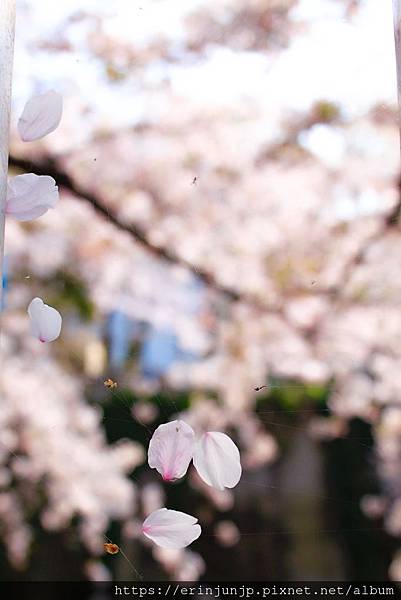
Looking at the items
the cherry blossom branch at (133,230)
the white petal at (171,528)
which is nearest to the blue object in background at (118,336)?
the cherry blossom branch at (133,230)

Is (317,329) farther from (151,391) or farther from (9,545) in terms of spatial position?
(9,545)

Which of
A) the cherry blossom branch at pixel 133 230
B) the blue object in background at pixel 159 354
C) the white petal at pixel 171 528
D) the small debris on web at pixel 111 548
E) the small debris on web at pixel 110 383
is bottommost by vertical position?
the small debris on web at pixel 111 548

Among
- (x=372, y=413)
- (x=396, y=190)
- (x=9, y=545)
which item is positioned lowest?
(x=9, y=545)

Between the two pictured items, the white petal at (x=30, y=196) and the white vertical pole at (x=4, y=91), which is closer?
the white vertical pole at (x=4, y=91)

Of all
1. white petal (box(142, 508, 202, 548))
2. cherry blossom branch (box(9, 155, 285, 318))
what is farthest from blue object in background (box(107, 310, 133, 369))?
white petal (box(142, 508, 202, 548))

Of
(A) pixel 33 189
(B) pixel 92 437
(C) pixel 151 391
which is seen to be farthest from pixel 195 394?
(A) pixel 33 189

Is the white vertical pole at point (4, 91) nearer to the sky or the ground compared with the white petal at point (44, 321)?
nearer to the sky

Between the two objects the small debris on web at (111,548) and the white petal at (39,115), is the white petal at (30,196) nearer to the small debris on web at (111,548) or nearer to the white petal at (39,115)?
the white petal at (39,115)
